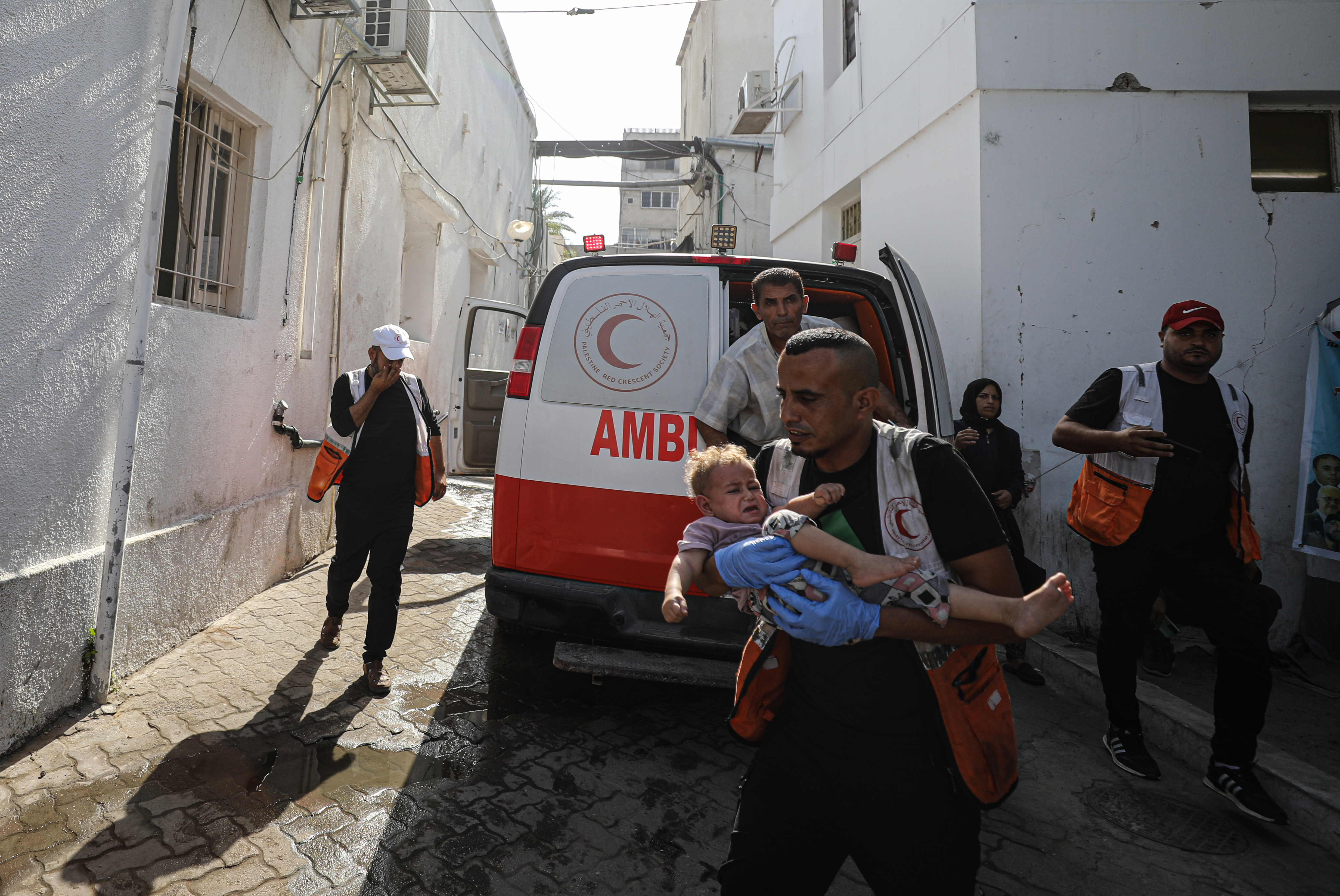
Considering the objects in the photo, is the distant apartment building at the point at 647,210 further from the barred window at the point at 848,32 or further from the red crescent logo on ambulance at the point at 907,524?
the red crescent logo on ambulance at the point at 907,524

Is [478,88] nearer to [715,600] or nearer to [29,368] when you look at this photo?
[29,368]

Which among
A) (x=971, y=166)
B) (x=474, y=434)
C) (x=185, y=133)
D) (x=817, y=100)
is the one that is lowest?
(x=474, y=434)

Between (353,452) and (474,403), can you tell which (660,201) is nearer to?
(474,403)

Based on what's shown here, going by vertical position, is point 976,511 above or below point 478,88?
below

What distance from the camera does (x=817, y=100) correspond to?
8.77 m

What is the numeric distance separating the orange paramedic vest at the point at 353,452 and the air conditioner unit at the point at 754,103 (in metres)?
7.63

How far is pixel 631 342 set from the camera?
332cm

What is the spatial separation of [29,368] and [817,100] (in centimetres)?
817

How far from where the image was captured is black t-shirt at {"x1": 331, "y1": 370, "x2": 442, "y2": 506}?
3873 millimetres

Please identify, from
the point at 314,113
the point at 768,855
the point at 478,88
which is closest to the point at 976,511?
the point at 768,855

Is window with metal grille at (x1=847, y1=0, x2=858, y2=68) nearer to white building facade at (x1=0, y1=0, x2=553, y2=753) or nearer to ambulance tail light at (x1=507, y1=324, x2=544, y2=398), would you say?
white building facade at (x1=0, y1=0, x2=553, y2=753)

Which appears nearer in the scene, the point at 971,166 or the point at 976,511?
the point at 976,511

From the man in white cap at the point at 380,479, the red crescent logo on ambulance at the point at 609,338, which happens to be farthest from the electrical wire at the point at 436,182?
the red crescent logo on ambulance at the point at 609,338

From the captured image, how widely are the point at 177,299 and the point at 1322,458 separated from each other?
23.7ft
